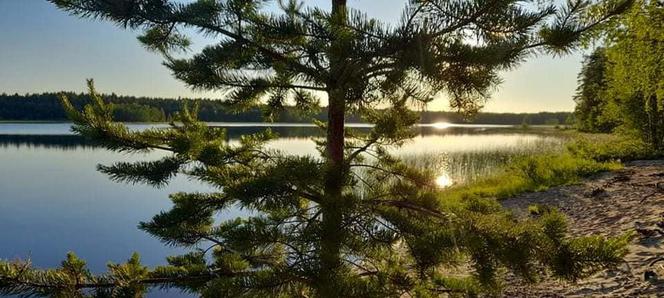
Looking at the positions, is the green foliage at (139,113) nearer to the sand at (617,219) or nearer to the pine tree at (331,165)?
the pine tree at (331,165)

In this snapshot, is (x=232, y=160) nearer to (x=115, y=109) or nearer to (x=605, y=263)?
(x=115, y=109)

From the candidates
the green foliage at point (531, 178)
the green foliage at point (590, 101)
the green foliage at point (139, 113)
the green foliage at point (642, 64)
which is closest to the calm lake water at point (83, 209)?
the green foliage at point (531, 178)

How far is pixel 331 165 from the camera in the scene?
2.55m

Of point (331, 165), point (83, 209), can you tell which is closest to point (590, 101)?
point (83, 209)

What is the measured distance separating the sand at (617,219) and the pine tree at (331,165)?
68 centimetres

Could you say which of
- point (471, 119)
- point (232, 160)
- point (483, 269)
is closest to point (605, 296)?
point (471, 119)

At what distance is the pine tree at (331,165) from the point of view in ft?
6.71

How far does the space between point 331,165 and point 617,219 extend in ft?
26.8

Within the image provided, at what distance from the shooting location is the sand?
4956 mm

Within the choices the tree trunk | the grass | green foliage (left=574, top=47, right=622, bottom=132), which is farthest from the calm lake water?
green foliage (left=574, top=47, right=622, bottom=132)

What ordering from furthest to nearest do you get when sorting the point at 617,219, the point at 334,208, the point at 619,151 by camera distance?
the point at 619,151 < the point at 617,219 < the point at 334,208

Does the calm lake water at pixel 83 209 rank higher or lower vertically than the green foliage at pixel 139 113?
lower

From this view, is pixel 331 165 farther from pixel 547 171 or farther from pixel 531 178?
pixel 547 171

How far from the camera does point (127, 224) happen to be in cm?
1512
